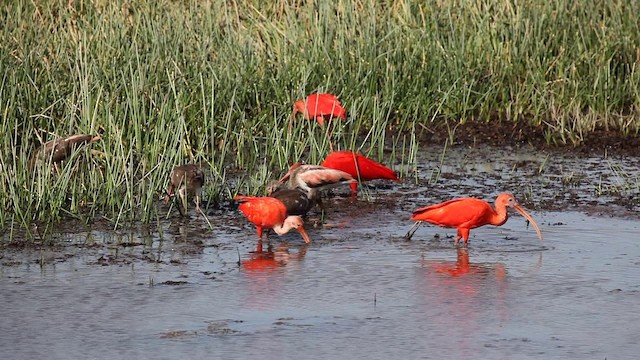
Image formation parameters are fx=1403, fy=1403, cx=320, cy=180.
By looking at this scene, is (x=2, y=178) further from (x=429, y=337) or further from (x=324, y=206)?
(x=429, y=337)

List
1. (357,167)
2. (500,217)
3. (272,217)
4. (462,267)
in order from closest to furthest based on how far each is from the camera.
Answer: (462,267)
(272,217)
(500,217)
(357,167)

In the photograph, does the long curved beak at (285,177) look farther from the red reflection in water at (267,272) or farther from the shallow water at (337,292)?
the red reflection in water at (267,272)

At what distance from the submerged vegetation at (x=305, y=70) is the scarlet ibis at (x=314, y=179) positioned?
1.15 ft

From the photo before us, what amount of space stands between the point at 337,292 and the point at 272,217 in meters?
1.21

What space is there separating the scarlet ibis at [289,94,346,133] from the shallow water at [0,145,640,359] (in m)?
1.22

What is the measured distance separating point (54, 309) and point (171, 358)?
3.38ft

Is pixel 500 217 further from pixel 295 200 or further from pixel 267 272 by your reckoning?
pixel 267 272

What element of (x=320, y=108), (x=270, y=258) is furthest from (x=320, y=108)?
(x=270, y=258)

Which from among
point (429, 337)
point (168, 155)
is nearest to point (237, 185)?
point (168, 155)

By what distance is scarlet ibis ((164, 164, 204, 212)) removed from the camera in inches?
342

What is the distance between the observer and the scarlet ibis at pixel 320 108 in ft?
33.4

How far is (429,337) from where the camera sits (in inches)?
243

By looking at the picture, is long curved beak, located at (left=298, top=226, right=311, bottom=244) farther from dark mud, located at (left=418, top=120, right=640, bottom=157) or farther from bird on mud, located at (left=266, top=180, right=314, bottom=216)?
dark mud, located at (left=418, top=120, right=640, bottom=157)

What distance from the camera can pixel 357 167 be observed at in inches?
367
